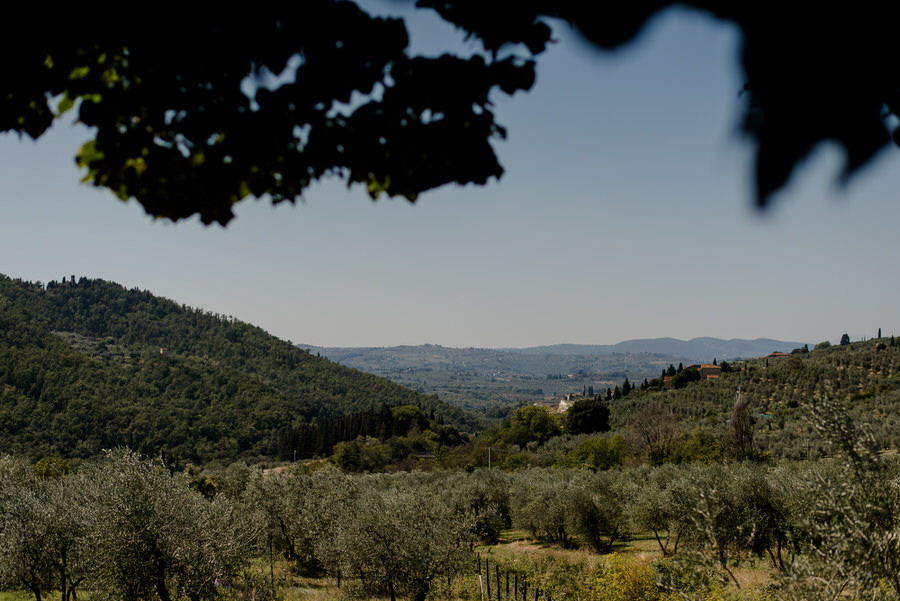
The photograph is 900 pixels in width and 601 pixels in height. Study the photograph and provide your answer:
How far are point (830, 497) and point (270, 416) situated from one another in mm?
120230

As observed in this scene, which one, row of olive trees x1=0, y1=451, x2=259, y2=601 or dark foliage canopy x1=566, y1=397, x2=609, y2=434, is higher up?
row of olive trees x1=0, y1=451, x2=259, y2=601

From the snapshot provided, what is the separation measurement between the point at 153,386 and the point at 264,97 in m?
144

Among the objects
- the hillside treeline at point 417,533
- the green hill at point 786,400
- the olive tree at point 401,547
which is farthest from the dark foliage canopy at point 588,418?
A: the olive tree at point 401,547

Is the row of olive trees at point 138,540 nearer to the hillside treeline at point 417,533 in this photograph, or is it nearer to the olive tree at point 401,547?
the hillside treeline at point 417,533

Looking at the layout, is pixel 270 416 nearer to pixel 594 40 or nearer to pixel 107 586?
pixel 107 586

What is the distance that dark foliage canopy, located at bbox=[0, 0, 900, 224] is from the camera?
1461 mm

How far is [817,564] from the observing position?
623 cm

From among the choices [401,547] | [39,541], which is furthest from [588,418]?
[39,541]

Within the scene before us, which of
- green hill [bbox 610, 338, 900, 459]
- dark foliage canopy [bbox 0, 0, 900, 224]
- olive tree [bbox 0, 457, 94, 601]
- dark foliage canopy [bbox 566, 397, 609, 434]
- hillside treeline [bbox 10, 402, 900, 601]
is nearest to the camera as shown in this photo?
dark foliage canopy [bbox 0, 0, 900, 224]

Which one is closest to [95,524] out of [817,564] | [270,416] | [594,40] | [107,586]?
[107,586]

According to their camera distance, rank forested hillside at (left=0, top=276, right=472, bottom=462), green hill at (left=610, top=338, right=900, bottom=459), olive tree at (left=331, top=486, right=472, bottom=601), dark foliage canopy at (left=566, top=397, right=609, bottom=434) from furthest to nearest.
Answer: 1. forested hillside at (left=0, top=276, right=472, bottom=462)
2. dark foliage canopy at (left=566, top=397, right=609, bottom=434)
3. green hill at (left=610, top=338, right=900, bottom=459)
4. olive tree at (left=331, top=486, right=472, bottom=601)

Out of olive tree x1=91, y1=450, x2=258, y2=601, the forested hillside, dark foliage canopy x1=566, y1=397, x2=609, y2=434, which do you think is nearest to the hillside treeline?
olive tree x1=91, y1=450, x2=258, y2=601

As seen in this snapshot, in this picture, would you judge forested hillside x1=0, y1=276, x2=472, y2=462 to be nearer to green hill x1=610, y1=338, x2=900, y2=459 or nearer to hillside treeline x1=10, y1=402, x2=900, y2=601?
green hill x1=610, y1=338, x2=900, y2=459

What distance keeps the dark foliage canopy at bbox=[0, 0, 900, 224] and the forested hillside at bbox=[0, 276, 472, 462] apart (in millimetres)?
95152
